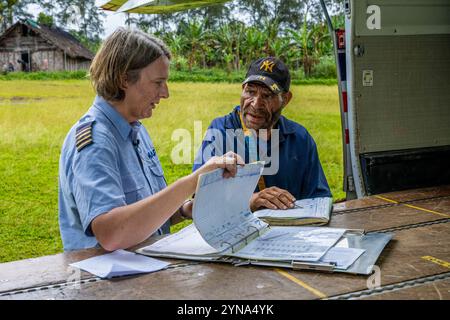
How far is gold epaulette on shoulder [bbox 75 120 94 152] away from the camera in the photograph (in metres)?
1.77

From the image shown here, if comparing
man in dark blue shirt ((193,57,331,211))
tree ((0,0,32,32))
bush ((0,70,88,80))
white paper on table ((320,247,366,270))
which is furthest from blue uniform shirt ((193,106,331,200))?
tree ((0,0,32,32))

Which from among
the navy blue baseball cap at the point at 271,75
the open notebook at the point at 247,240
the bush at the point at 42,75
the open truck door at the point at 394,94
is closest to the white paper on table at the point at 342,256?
the open notebook at the point at 247,240

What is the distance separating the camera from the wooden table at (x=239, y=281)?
138 cm

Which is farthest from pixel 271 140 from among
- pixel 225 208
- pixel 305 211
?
pixel 225 208

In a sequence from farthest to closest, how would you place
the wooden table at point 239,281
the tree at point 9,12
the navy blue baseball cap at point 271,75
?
the tree at point 9,12 < the navy blue baseball cap at point 271,75 < the wooden table at point 239,281

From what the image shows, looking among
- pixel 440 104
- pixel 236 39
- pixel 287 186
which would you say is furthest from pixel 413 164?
pixel 236 39

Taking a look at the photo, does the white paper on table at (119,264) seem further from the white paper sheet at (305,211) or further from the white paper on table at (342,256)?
the white paper sheet at (305,211)

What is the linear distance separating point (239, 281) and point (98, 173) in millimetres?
549

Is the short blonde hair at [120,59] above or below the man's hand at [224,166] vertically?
above

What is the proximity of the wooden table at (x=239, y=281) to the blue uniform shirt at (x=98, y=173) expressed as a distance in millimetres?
147

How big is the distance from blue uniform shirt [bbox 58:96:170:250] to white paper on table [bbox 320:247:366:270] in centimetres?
61

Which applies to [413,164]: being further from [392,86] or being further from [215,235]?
[215,235]

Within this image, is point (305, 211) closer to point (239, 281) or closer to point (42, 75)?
point (239, 281)

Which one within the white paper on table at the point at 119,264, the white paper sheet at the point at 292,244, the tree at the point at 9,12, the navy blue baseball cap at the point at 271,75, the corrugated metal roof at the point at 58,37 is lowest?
the white paper on table at the point at 119,264
